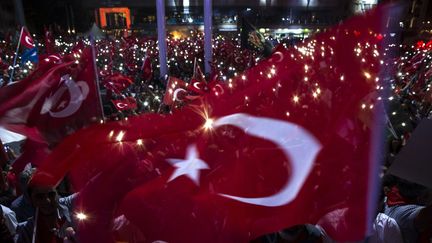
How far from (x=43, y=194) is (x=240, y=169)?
1474mm

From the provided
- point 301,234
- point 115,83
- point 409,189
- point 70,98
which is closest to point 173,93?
point 115,83

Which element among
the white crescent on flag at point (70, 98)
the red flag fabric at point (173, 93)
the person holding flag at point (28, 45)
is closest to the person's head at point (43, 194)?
the white crescent on flag at point (70, 98)

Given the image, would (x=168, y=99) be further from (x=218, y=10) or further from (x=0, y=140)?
(x=218, y=10)

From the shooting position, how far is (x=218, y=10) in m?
50.2

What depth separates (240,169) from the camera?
8.25 feet

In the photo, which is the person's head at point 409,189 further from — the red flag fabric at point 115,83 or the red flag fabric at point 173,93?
the red flag fabric at point 115,83

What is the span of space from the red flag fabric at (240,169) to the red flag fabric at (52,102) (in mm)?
1370

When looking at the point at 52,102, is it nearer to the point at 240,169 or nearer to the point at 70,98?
the point at 70,98

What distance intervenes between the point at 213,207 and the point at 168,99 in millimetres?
5908

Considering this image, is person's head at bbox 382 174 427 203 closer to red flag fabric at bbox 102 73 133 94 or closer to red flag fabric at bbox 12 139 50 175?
red flag fabric at bbox 12 139 50 175

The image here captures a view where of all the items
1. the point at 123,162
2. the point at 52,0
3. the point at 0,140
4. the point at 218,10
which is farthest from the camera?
the point at 218,10

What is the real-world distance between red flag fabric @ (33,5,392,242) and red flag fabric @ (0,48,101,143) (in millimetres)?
1370

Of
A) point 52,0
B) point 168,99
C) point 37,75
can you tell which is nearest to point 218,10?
point 52,0

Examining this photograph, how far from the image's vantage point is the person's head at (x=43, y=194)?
A: 296cm
